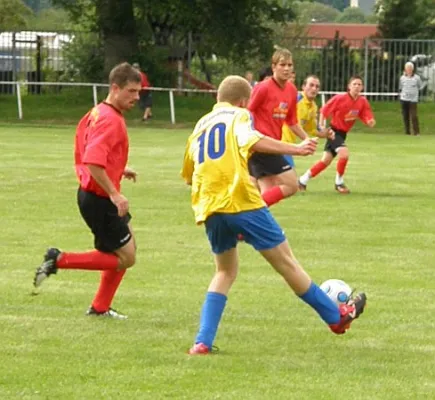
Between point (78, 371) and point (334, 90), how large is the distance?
1440 inches

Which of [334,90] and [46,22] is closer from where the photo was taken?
[334,90]

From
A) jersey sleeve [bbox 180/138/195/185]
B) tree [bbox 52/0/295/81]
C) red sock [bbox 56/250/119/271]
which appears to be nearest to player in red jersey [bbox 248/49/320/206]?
red sock [bbox 56/250/119/271]

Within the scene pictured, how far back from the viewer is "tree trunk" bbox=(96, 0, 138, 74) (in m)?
41.7

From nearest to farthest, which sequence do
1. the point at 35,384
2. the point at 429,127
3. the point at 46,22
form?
the point at 35,384, the point at 429,127, the point at 46,22

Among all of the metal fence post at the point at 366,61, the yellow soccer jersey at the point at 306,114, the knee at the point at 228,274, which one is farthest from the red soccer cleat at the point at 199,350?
the metal fence post at the point at 366,61

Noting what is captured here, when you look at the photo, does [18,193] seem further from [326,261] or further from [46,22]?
[46,22]

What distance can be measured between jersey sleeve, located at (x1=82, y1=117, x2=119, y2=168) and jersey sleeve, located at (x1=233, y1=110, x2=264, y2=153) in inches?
43.1

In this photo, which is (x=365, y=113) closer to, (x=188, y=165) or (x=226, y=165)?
(x=188, y=165)

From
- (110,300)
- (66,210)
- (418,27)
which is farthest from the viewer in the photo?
(418,27)

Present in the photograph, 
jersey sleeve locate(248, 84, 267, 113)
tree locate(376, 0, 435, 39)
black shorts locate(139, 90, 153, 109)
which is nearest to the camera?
jersey sleeve locate(248, 84, 267, 113)

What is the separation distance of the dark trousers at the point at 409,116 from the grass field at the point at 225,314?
54.4 ft

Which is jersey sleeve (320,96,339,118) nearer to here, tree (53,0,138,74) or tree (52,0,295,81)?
tree (52,0,295,81)

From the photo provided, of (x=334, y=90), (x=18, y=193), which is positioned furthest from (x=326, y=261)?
(x=334, y=90)

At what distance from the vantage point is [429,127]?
3862cm
